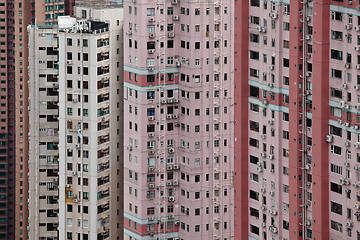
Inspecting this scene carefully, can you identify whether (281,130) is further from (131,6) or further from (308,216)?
(131,6)

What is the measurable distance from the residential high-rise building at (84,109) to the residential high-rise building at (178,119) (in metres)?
10.8

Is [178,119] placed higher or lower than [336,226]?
higher

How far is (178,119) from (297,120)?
34.3 metres

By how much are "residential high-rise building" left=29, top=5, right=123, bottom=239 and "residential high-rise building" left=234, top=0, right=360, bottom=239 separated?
38510 millimetres

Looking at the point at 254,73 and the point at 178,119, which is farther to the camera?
the point at 178,119

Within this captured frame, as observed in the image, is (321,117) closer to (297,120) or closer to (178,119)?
(297,120)

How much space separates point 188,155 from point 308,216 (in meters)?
34.0

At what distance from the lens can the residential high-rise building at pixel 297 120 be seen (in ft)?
430

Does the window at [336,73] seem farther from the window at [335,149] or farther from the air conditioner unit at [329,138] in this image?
the window at [335,149]

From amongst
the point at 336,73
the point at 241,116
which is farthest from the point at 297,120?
the point at 241,116

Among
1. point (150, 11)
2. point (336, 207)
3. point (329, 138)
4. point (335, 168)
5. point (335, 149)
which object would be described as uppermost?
point (150, 11)

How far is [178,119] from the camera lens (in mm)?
168250

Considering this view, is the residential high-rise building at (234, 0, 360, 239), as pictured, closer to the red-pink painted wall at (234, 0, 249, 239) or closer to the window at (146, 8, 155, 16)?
the red-pink painted wall at (234, 0, 249, 239)

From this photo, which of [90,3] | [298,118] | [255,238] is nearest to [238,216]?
[255,238]
